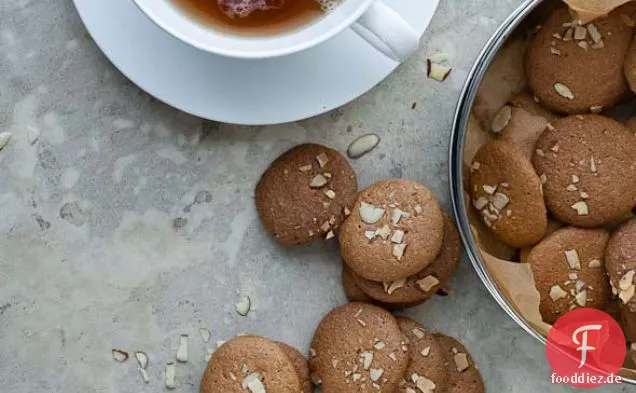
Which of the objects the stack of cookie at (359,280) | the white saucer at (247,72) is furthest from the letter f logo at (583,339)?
the white saucer at (247,72)

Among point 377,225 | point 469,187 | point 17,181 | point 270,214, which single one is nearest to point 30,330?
point 17,181

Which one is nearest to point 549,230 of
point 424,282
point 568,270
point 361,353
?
point 568,270

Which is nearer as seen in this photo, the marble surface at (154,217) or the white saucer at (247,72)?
the white saucer at (247,72)

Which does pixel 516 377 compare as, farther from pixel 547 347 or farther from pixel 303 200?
pixel 303 200

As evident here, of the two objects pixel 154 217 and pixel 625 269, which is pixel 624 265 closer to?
pixel 625 269

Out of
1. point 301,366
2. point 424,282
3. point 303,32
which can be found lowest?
point 301,366

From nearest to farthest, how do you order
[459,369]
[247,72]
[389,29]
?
[389,29] < [247,72] < [459,369]

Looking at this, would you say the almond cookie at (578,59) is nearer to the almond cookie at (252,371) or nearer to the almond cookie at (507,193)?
the almond cookie at (507,193)
